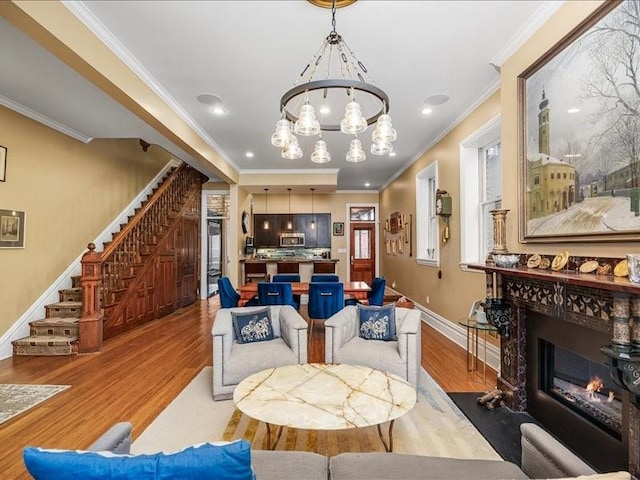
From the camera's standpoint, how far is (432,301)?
5770 millimetres

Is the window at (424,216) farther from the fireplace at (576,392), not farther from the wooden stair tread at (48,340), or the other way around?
the wooden stair tread at (48,340)

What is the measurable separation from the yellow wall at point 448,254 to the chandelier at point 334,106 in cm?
120

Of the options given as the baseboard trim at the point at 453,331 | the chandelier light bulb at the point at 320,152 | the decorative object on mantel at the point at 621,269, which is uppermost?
the chandelier light bulb at the point at 320,152

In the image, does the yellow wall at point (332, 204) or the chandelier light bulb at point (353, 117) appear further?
the yellow wall at point (332, 204)

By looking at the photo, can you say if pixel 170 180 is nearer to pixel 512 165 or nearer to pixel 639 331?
pixel 512 165

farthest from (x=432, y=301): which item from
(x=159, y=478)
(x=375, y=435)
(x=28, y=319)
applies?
(x=28, y=319)

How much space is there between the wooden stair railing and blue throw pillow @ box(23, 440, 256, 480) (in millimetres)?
4238

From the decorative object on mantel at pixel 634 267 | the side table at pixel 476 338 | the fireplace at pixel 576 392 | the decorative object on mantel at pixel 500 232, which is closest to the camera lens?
the decorative object on mantel at pixel 634 267

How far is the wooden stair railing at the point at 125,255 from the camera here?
450 cm

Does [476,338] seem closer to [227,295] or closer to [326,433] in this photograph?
[326,433]

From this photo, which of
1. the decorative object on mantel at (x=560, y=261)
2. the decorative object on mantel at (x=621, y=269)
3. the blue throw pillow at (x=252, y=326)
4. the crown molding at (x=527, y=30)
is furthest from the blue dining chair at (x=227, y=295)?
the decorative object on mantel at (x=621, y=269)

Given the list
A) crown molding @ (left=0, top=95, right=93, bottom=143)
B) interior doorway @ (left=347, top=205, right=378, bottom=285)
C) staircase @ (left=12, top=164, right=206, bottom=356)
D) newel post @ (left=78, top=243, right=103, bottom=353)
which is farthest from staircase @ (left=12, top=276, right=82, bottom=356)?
interior doorway @ (left=347, top=205, right=378, bottom=285)

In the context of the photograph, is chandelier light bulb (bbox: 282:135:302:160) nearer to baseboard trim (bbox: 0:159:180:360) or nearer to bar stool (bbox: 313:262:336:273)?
baseboard trim (bbox: 0:159:180:360)

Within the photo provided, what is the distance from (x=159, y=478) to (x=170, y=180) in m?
6.90
